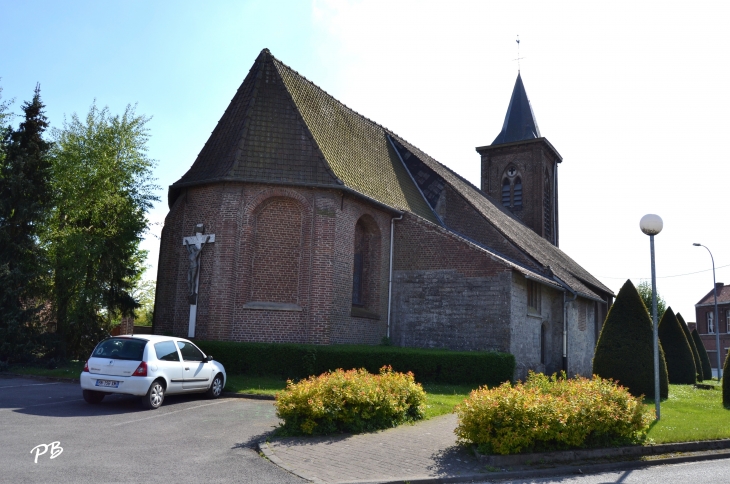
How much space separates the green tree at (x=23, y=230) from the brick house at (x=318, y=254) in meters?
3.86

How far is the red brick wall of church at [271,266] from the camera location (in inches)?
704

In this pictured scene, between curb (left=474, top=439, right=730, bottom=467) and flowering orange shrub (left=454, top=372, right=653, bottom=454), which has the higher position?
flowering orange shrub (left=454, top=372, right=653, bottom=454)

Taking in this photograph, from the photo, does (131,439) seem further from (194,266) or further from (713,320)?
(713,320)

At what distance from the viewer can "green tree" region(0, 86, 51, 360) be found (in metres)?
18.8

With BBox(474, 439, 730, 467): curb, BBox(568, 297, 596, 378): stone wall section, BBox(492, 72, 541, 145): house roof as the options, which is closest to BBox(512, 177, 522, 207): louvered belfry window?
BBox(492, 72, 541, 145): house roof

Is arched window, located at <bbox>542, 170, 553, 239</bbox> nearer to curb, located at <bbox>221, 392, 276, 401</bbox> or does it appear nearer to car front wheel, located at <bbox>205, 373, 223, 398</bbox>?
curb, located at <bbox>221, 392, 276, 401</bbox>

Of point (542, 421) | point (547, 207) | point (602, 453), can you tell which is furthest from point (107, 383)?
point (547, 207)

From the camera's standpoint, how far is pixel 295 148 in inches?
762

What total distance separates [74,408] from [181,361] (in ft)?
7.08

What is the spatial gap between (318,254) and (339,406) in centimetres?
897

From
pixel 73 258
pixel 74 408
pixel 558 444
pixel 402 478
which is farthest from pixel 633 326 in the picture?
pixel 73 258

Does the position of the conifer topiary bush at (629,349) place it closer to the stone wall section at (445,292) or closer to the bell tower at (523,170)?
the stone wall section at (445,292)

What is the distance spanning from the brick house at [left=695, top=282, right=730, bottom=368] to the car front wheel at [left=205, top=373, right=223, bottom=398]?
55.2 meters

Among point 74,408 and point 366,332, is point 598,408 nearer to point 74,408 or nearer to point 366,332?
point 74,408
